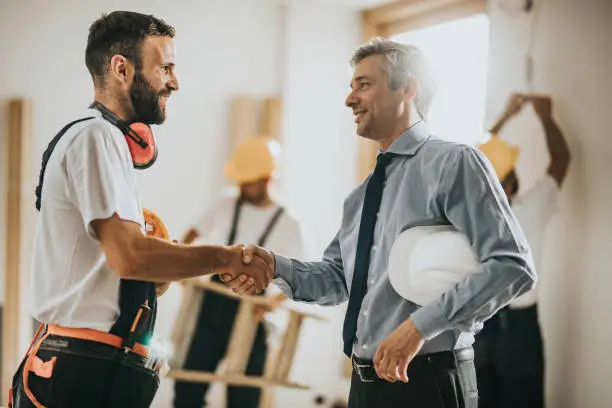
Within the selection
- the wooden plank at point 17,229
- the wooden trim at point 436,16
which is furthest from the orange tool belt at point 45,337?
the wooden trim at point 436,16

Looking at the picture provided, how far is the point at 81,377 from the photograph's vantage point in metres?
2.06

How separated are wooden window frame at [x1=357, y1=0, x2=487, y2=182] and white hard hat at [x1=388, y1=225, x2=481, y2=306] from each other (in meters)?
3.62

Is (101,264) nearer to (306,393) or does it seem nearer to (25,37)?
(25,37)

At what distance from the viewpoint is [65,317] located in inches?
80.7

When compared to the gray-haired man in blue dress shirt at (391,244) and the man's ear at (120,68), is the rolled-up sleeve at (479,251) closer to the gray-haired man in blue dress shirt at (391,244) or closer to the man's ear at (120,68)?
the gray-haired man in blue dress shirt at (391,244)

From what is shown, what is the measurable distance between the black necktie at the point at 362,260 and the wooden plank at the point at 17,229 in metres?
3.36

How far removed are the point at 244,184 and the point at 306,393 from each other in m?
2.07

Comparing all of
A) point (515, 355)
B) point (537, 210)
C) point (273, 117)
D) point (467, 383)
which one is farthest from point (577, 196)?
point (273, 117)

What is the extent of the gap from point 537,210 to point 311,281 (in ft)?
7.26

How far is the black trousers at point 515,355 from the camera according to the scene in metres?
4.29

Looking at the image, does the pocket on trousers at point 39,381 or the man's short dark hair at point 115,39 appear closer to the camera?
the pocket on trousers at point 39,381

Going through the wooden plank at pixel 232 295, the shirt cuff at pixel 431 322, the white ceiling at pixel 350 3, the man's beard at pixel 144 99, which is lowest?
the wooden plank at pixel 232 295

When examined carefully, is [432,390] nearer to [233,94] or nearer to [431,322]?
[431,322]

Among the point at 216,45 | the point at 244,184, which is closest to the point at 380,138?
the point at 244,184
